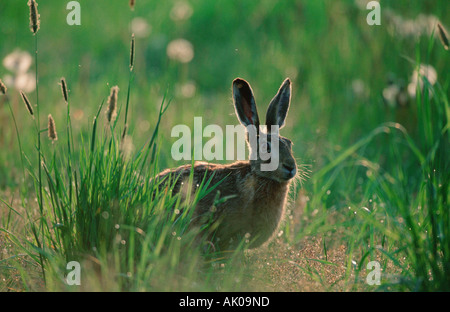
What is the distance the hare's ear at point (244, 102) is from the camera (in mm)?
4281

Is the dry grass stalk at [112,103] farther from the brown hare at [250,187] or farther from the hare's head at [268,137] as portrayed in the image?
the hare's head at [268,137]

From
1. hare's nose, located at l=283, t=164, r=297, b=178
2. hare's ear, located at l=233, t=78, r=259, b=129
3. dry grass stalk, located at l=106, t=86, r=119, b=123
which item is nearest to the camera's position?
dry grass stalk, located at l=106, t=86, r=119, b=123

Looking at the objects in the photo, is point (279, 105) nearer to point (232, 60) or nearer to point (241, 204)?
point (241, 204)

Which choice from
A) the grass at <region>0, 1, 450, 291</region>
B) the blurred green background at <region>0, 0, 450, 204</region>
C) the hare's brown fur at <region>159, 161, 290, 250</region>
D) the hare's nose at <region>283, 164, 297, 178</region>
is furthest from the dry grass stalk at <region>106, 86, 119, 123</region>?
the blurred green background at <region>0, 0, 450, 204</region>

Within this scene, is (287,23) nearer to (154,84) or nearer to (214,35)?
(214,35)

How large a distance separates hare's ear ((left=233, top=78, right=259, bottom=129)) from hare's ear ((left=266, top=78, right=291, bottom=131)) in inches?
4.3

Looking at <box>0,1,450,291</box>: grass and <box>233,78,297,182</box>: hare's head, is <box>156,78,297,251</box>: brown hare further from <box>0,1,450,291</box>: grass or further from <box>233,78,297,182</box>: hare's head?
<box>0,1,450,291</box>: grass

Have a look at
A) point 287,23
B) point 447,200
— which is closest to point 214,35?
point 287,23

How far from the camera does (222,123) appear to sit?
22.3 ft

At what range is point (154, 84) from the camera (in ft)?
25.7

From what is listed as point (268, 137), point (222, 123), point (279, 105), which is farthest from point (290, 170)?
point (222, 123)

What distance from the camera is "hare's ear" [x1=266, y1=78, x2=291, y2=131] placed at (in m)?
4.32

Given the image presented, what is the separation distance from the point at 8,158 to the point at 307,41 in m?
4.30

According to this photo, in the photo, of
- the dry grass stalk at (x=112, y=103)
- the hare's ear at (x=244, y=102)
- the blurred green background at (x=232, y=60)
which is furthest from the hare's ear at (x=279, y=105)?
the dry grass stalk at (x=112, y=103)
